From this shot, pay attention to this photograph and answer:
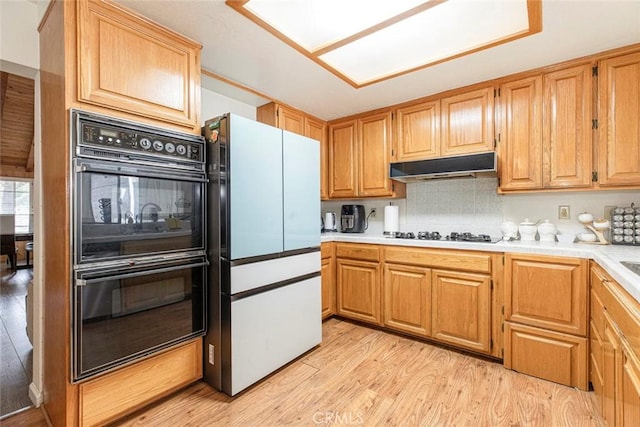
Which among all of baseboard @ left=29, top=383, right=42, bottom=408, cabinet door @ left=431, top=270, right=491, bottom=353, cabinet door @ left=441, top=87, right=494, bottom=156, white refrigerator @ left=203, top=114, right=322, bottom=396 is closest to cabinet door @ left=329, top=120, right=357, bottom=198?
cabinet door @ left=441, top=87, right=494, bottom=156

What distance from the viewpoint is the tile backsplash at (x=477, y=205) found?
7.54ft

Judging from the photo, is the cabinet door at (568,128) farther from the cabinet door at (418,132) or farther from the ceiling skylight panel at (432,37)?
the cabinet door at (418,132)

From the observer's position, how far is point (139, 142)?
1553 mm

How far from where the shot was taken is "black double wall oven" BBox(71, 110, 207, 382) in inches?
53.7

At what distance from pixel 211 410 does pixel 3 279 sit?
626 cm

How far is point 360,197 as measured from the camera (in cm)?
328

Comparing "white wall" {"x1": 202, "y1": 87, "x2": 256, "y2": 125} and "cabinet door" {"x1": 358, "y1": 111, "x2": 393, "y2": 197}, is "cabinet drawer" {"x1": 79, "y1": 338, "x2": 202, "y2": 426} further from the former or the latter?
"cabinet door" {"x1": 358, "y1": 111, "x2": 393, "y2": 197}

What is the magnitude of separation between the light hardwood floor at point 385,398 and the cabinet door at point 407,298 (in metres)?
0.31

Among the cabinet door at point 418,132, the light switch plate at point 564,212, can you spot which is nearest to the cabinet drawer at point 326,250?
the cabinet door at point 418,132

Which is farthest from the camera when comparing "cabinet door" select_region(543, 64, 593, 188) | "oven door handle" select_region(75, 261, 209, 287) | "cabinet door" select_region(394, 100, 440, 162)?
"cabinet door" select_region(394, 100, 440, 162)

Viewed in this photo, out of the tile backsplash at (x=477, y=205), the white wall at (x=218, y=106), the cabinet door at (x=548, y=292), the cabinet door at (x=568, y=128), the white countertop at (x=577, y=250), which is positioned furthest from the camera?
the white wall at (x=218, y=106)

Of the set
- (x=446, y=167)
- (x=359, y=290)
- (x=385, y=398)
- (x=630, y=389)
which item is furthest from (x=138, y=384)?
(x=446, y=167)

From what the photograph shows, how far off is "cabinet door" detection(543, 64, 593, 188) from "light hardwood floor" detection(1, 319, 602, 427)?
4.80ft

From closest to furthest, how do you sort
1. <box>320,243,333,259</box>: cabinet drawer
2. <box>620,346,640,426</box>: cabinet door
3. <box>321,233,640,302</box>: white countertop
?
<box>620,346,640,426</box>: cabinet door
<box>321,233,640,302</box>: white countertop
<box>320,243,333,259</box>: cabinet drawer
